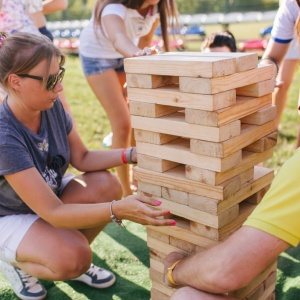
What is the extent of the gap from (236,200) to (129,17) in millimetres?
1725

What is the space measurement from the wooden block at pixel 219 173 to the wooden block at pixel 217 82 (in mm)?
320

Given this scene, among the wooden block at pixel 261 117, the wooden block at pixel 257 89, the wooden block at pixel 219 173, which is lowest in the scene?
the wooden block at pixel 219 173

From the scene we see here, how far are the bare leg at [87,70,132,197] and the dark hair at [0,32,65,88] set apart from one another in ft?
3.96

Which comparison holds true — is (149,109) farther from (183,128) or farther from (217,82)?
(217,82)

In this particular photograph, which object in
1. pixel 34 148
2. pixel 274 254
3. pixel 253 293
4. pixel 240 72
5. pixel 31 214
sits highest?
pixel 240 72

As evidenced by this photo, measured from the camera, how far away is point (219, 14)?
50.1 feet

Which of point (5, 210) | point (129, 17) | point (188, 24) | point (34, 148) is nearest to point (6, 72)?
point (34, 148)

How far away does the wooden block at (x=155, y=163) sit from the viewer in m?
2.08

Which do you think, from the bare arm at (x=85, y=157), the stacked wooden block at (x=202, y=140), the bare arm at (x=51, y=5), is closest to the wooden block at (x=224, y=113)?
the stacked wooden block at (x=202, y=140)

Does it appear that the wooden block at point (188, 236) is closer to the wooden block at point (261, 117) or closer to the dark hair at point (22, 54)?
the wooden block at point (261, 117)

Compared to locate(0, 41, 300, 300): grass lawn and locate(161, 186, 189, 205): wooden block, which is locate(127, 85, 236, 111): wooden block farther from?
locate(0, 41, 300, 300): grass lawn

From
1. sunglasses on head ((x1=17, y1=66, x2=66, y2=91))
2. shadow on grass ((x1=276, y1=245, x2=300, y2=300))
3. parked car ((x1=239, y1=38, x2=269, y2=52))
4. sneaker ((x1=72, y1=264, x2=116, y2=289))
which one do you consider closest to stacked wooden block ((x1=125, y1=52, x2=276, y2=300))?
shadow on grass ((x1=276, y1=245, x2=300, y2=300))

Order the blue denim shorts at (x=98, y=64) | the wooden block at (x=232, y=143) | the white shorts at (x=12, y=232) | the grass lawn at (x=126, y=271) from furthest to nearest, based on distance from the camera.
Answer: the blue denim shorts at (x=98, y=64)
the grass lawn at (x=126, y=271)
the white shorts at (x=12, y=232)
the wooden block at (x=232, y=143)

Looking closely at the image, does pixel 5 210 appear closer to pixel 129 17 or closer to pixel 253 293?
pixel 253 293
